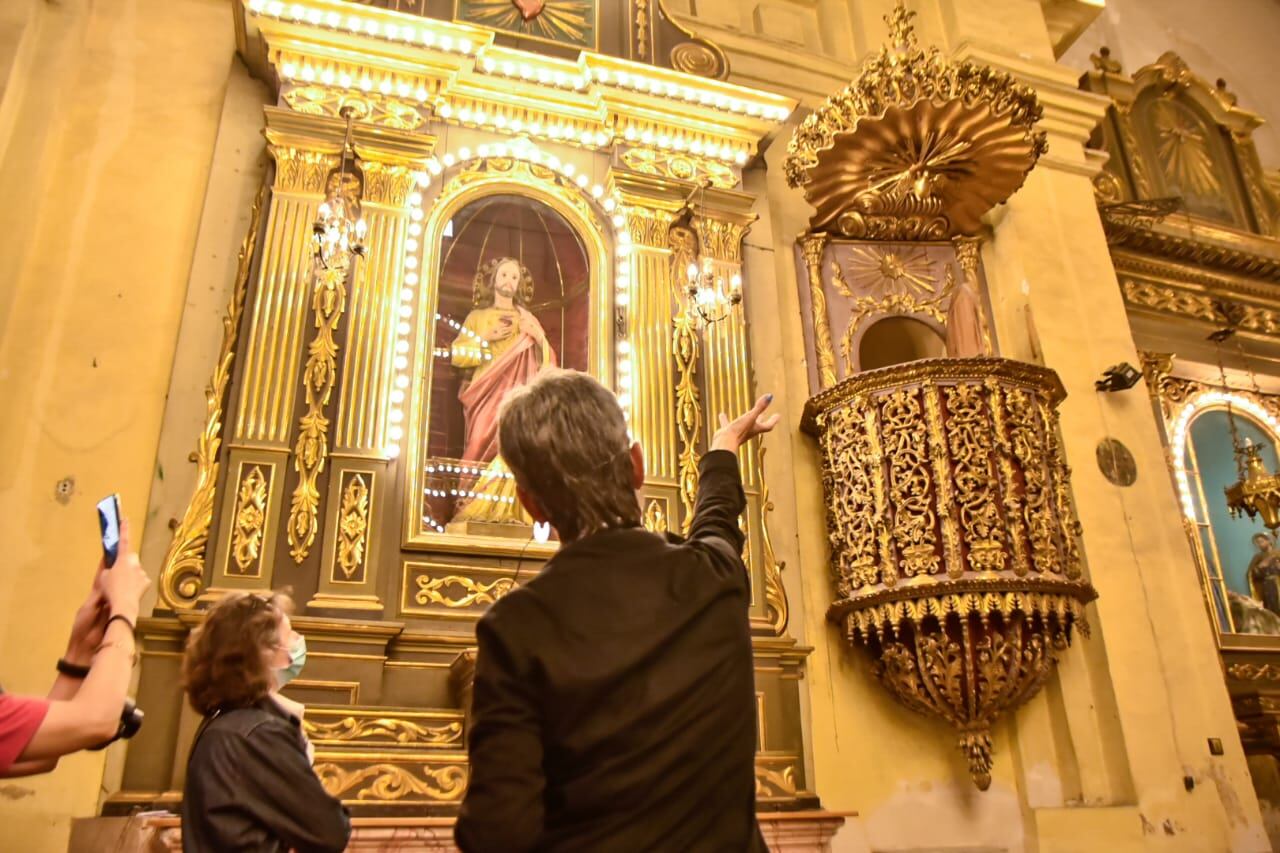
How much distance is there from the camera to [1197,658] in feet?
19.2

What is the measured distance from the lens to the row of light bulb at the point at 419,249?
4805 mm

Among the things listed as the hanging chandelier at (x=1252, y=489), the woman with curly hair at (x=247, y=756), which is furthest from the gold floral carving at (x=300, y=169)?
the hanging chandelier at (x=1252, y=489)

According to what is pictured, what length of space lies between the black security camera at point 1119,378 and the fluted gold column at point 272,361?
4.80 metres

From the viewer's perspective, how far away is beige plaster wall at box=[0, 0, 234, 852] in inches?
160

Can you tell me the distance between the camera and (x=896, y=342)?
21.1 feet

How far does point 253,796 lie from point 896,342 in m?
5.12

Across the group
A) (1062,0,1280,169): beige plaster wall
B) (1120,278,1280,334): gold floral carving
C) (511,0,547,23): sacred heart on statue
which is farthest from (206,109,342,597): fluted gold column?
(1062,0,1280,169): beige plaster wall

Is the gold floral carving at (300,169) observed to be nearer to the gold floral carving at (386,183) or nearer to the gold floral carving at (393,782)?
the gold floral carving at (386,183)

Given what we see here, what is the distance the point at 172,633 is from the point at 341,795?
3.45ft

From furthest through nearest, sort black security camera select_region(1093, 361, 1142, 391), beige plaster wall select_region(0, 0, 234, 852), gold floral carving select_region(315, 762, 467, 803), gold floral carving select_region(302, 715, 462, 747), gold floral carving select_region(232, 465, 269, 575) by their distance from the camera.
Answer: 1. black security camera select_region(1093, 361, 1142, 391)
2. gold floral carving select_region(232, 465, 269, 575)
3. beige plaster wall select_region(0, 0, 234, 852)
4. gold floral carving select_region(302, 715, 462, 747)
5. gold floral carving select_region(315, 762, 467, 803)

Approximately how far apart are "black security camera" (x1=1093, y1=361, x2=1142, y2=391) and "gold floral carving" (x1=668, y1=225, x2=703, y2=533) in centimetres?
275

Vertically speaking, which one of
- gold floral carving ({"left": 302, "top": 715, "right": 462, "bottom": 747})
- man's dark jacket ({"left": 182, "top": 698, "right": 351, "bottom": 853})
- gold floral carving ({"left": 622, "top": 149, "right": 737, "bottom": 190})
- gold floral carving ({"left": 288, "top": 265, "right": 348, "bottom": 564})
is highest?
gold floral carving ({"left": 622, "top": 149, "right": 737, "bottom": 190})

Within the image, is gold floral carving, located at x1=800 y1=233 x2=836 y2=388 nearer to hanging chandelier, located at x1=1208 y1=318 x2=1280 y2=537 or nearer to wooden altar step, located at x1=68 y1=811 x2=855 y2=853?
wooden altar step, located at x1=68 y1=811 x2=855 y2=853

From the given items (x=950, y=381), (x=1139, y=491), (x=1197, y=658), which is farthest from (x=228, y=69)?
(x=1197, y=658)
